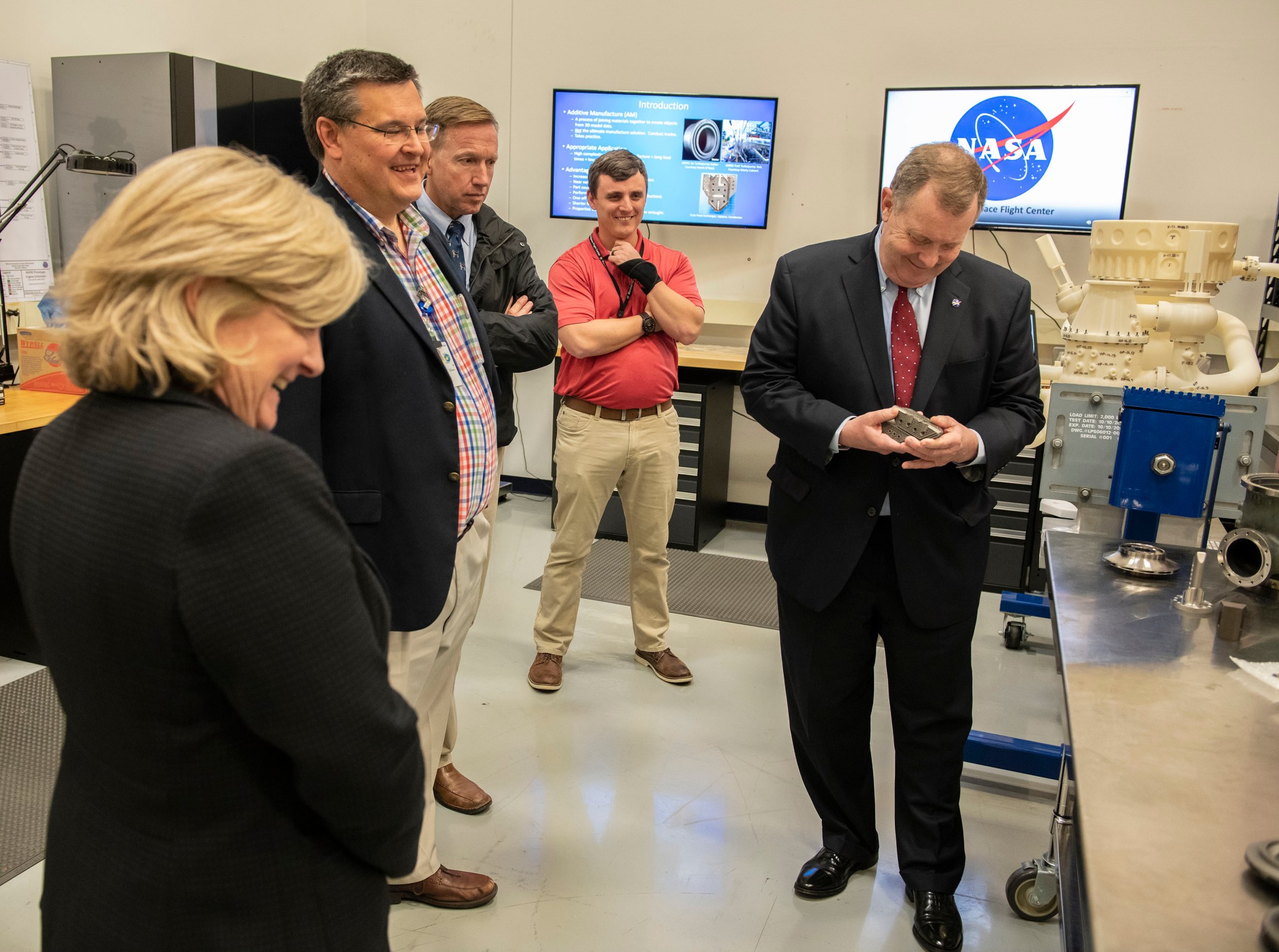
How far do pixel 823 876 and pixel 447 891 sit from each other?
31.5 inches

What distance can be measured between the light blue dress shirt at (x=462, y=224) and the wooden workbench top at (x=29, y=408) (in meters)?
1.07

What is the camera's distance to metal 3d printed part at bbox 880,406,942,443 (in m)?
1.78

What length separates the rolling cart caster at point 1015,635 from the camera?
358cm

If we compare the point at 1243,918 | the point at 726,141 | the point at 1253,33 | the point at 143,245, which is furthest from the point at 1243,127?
the point at 143,245

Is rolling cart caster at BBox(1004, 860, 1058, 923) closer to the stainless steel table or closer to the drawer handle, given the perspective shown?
the stainless steel table

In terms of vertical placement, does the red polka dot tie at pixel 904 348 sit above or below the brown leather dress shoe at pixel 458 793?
above

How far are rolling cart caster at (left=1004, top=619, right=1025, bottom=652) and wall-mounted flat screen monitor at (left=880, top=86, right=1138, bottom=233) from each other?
1693 mm

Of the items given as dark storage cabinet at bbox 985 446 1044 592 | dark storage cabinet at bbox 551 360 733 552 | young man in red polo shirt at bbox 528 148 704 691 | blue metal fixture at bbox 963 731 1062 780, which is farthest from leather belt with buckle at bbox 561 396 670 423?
dark storage cabinet at bbox 985 446 1044 592

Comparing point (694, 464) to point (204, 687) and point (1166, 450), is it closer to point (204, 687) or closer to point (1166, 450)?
point (1166, 450)

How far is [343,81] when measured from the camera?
5.42 feet

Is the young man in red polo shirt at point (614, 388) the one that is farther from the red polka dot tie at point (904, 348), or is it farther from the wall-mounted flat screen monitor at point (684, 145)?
the wall-mounted flat screen monitor at point (684, 145)

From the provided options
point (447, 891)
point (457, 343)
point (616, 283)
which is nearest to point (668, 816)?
point (447, 891)

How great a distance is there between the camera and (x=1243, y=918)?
0.90 m

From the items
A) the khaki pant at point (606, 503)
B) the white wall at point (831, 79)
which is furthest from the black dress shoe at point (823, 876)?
the white wall at point (831, 79)
